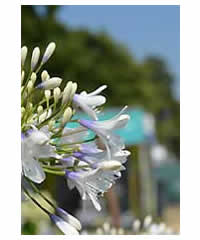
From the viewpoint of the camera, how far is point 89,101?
0.68 meters

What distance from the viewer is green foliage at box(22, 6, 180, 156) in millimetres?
9223

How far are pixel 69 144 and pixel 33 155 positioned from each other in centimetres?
6

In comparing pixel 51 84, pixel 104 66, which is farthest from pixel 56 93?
pixel 104 66

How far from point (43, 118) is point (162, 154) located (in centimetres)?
1001

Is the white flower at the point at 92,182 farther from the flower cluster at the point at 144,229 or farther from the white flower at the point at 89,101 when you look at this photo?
the flower cluster at the point at 144,229

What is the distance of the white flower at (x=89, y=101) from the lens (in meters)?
0.67

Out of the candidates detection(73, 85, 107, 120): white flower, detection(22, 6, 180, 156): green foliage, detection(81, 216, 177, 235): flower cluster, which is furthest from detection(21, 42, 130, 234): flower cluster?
detection(22, 6, 180, 156): green foliage

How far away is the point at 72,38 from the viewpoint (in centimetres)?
1061

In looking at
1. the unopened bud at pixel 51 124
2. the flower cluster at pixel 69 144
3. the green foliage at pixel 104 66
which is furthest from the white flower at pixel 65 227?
the green foliage at pixel 104 66

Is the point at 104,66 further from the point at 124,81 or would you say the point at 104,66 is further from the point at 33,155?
the point at 33,155

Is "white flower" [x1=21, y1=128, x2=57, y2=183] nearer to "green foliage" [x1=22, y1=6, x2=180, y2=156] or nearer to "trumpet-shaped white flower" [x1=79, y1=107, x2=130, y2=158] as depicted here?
"trumpet-shaped white flower" [x1=79, y1=107, x2=130, y2=158]

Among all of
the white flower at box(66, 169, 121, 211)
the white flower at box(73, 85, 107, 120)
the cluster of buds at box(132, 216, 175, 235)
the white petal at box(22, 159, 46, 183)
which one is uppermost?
the white flower at box(73, 85, 107, 120)
